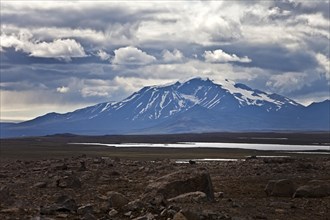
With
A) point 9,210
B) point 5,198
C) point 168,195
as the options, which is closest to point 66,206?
point 9,210

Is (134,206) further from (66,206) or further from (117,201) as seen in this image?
(66,206)

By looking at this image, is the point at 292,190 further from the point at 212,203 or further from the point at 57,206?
the point at 57,206

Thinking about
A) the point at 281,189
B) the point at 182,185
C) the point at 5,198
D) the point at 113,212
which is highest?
the point at 182,185

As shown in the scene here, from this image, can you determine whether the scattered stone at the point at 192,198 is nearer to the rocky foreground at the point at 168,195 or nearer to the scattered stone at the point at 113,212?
the rocky foreground at the point at 168,195

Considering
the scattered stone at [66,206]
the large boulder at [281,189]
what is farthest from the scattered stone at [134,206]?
the large boulder at [281,189]

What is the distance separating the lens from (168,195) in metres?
22.7

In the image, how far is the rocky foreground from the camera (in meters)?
17.8

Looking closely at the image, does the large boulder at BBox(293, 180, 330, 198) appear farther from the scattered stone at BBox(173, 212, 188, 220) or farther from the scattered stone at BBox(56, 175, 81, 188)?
the scattered stone at BBox(56, 175, 81, 188)

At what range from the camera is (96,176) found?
109 feet

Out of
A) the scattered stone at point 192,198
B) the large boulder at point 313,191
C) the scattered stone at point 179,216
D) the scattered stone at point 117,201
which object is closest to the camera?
the scattered stone at point 179,216

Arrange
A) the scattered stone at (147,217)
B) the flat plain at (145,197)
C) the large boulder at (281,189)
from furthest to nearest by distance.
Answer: the large boulder at (281,189) < the flat plain at (145,197) < the scattered stone at (147,217)

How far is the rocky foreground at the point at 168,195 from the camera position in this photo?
58.5 feet

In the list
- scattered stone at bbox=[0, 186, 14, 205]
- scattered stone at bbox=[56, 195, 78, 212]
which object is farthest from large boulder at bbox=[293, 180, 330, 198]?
scattered stone at bbox=[0, 186, 14, 205]

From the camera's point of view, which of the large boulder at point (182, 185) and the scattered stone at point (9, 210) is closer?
the scattered stone at point (9, 210)
